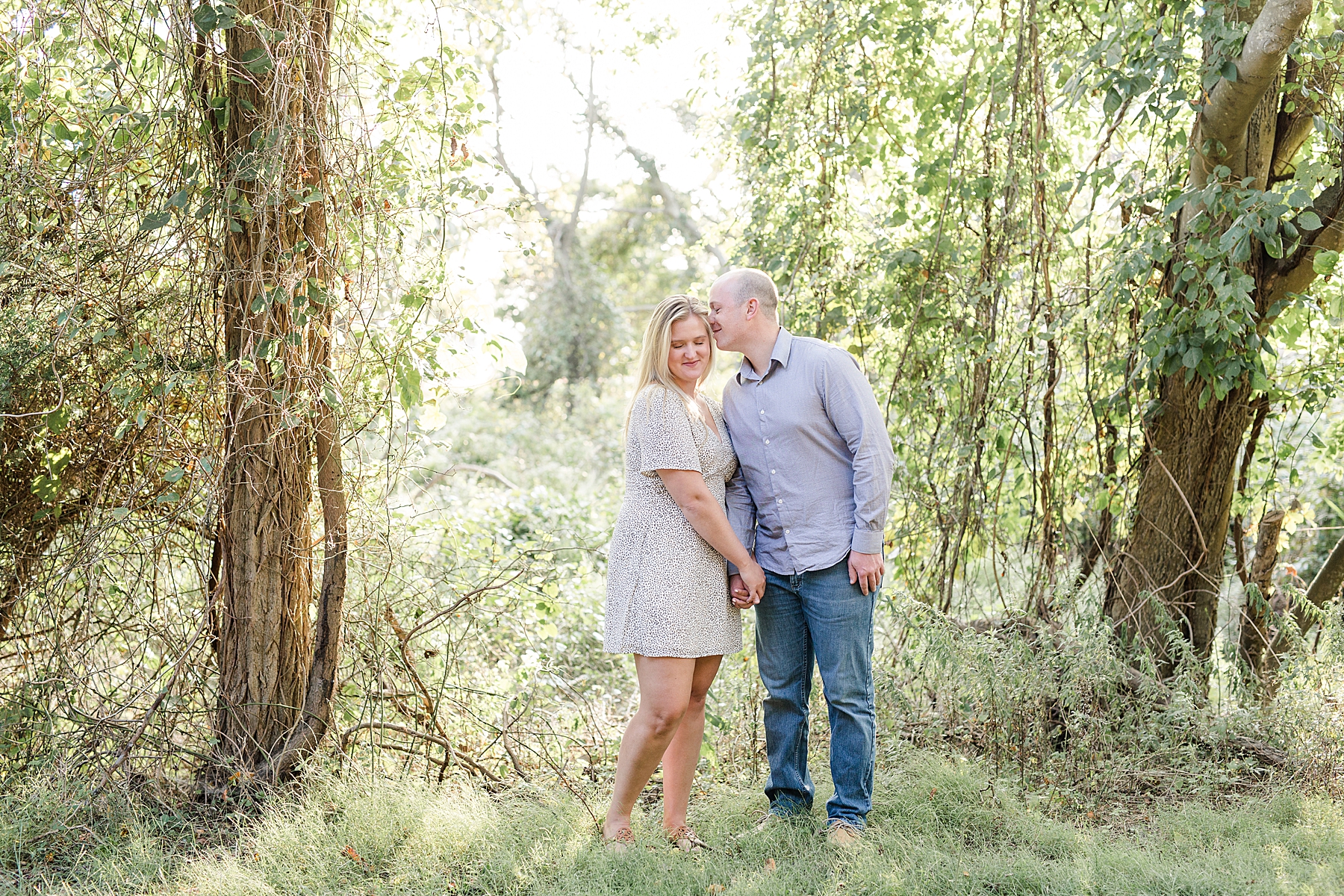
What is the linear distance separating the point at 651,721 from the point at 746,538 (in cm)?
64

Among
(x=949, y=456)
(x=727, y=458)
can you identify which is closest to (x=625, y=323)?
(x=949, y=456)

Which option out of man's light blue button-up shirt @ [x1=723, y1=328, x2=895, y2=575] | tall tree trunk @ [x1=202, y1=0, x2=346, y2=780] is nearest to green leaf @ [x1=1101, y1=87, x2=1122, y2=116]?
man's light blue button-up shirt @ [x1=723, y1=328, x2=895, y2=575]

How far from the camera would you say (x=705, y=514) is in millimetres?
2869

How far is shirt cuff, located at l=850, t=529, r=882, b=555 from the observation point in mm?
2898

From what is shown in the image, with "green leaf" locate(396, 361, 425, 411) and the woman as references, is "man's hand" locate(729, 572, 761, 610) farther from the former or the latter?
"green leaf" locate(396, 361, 425, 411)

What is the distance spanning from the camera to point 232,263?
327 cm

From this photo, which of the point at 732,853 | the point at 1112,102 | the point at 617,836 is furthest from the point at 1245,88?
the point at 617,836

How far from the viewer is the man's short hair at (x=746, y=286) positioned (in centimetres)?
303

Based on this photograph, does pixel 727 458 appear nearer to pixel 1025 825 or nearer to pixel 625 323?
pixel 1025 825

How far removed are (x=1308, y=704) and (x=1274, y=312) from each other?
4.64 ft

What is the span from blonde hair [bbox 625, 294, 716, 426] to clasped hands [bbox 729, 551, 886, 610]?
1.80 ft

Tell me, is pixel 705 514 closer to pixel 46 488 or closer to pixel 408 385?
pixel 408 385

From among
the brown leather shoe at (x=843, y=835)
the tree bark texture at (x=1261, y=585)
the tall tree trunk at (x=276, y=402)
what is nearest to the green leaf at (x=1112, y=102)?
the tree bark texture at (x=1261, y=585)

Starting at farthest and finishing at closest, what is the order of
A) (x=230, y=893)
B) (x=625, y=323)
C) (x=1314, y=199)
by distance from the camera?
(x=625, y=323)
(x=1314, y=199)
(x=230, y=893)
